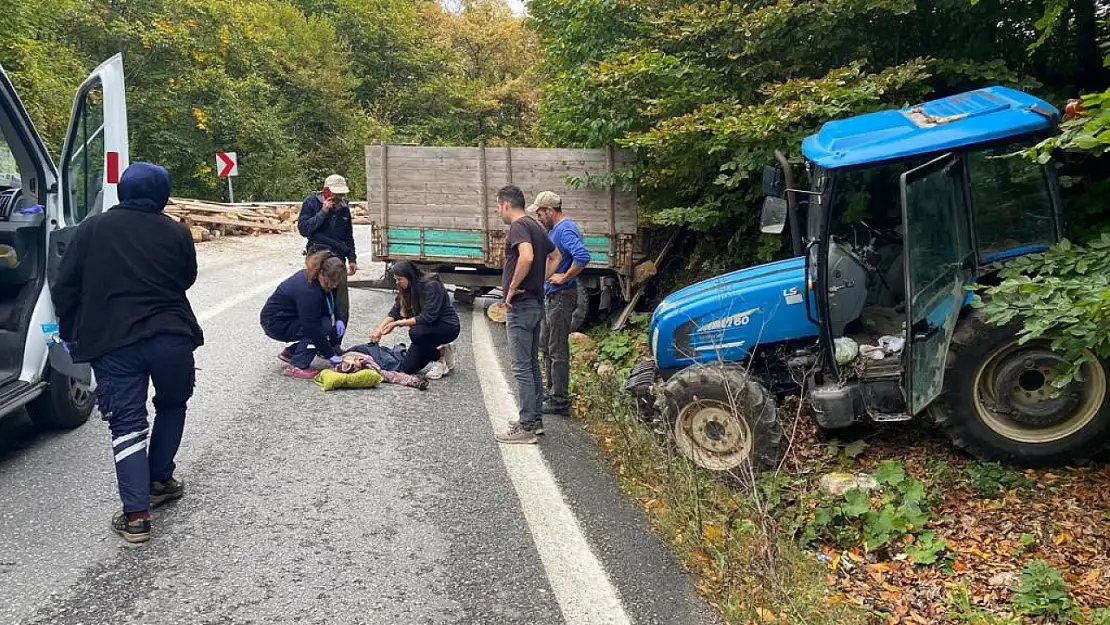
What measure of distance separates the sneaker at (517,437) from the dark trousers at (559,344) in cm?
84

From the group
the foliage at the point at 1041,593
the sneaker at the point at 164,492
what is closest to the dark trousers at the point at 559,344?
the sneaker at the point at 164,492

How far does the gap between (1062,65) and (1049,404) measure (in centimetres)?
399

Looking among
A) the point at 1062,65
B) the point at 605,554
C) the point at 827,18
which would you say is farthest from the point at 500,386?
the point at 1062,65

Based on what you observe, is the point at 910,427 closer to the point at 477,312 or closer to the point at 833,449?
the point at 833,449

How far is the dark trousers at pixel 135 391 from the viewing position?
387cm

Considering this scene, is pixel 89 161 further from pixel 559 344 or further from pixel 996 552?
pixel 996 552

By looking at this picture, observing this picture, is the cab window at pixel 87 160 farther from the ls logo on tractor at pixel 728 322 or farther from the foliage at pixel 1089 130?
the foliage at pixel 1089 130

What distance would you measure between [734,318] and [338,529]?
9.69ft

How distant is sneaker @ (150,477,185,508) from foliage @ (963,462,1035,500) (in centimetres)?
450

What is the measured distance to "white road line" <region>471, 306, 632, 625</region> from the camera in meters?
3.34

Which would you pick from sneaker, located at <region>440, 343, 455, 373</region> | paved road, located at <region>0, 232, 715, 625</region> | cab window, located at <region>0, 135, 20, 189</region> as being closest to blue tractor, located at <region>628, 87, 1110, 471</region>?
paved road, located at <region>0, 232, 715, 625</region>

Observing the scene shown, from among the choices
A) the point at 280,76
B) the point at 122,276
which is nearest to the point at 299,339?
the point at 122,276

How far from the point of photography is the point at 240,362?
7297mm

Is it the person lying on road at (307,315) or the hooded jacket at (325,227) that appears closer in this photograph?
Result: the person lying on road at (307,315)
